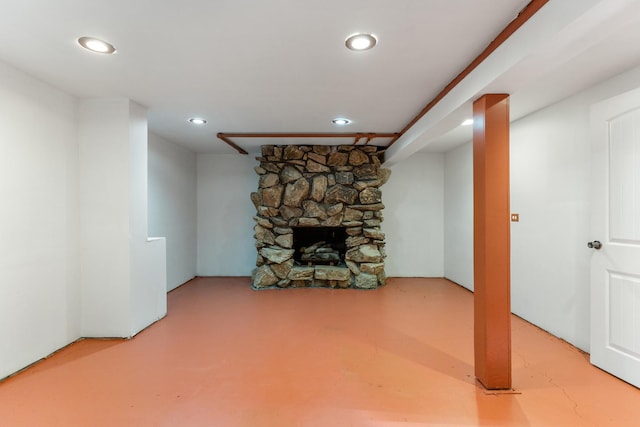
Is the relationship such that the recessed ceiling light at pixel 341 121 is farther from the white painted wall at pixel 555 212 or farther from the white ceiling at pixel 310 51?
the white painted wall at pixel 555 212

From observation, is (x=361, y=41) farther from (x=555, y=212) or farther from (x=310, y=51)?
(x=555, y=212)

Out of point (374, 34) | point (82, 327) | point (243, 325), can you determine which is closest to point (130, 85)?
point (374, 34)

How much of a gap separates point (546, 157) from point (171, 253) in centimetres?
471

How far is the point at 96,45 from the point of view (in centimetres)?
177

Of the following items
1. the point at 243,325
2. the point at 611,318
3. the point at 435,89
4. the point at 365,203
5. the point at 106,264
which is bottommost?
the point at 243,325

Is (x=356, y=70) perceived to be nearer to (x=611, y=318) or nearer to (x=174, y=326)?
(x=611, y=318)

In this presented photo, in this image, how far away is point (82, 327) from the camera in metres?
2.66

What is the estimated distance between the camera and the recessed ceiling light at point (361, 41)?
5.49 feet

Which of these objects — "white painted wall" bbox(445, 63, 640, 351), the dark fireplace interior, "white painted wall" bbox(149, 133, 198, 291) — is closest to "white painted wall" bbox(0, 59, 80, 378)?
"white painted wall" bbox(149, 133, 198, 291)

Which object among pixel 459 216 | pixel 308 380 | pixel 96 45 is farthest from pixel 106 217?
pixel 459 216

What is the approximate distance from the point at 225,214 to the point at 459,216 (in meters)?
A: 3.81

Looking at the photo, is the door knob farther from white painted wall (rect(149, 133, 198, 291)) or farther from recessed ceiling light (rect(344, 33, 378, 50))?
white painted wall (rect(149, 133, 198, 291))

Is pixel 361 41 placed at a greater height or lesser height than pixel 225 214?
greater

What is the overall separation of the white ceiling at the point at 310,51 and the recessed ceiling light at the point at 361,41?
48 mm
